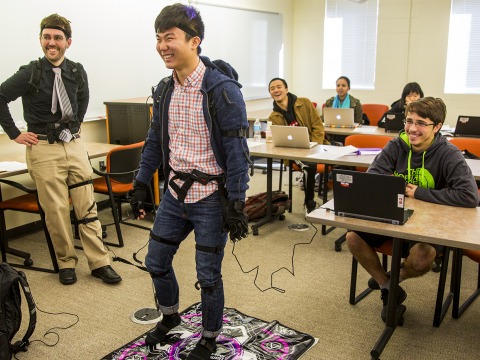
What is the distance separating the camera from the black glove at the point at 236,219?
196 centimetres

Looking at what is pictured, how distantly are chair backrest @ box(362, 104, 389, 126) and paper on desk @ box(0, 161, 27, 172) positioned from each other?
442 centimetres

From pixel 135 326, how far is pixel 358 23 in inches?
233

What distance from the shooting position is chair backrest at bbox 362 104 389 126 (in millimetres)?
6375

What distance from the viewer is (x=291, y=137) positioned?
411cm

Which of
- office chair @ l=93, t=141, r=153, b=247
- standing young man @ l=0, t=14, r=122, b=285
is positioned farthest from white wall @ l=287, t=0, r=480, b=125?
standing young man @ l=0, t=14, r=122, b=285

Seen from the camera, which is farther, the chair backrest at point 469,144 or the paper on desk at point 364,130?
the paper on desk at point 364,130

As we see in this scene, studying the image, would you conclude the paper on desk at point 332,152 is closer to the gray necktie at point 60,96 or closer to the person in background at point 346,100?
the gray necktie at point 60,96

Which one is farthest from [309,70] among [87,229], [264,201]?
[87,229]

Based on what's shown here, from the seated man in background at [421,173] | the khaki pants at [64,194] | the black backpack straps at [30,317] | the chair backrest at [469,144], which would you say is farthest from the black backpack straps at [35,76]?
the chair backrest at [469,144]

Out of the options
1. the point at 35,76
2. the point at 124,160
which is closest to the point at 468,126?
the point at 124,160

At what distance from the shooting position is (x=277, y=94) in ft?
15.0

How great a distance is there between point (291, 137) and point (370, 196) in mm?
2025

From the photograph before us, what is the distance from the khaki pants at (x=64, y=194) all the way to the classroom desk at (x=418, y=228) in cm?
162

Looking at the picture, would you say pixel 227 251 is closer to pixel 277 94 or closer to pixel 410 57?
pixel 277 94
